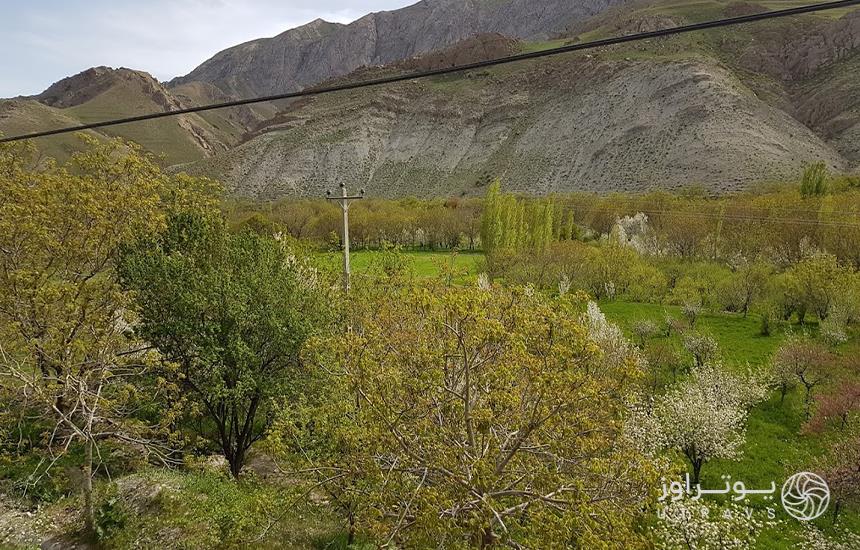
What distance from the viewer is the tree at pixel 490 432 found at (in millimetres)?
6402

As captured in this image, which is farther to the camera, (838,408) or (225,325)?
(838,408)

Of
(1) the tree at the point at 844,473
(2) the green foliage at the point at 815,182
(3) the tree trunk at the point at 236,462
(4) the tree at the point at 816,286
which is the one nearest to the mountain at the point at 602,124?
(2) the green foliage at the point at 815,182

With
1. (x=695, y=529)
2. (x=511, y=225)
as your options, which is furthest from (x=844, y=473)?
(x=511, y=225)

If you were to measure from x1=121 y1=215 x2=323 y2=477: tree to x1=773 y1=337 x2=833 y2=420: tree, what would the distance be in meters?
19.9

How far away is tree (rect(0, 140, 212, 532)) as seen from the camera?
1269 centimetres

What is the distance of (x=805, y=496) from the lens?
14664 mm

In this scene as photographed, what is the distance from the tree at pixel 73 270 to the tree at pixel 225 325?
0.93 m

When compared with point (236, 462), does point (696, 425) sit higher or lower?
higher

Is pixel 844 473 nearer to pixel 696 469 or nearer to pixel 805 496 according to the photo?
pixel 805 496

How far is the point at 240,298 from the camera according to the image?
13828 millimetres

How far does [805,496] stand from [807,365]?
8.02 metres

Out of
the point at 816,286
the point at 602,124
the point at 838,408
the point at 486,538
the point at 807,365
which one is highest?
the point at 602,124

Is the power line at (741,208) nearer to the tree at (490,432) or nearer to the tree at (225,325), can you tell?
the tree at (490,432)

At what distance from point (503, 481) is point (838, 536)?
473 inches
